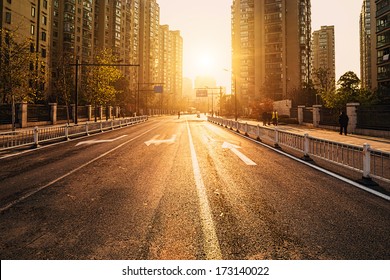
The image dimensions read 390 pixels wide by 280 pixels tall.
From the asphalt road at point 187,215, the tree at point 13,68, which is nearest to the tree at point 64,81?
the tree at point 13,68

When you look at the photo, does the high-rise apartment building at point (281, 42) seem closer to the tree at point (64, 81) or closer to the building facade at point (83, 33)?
the building facade at point (83, 33)

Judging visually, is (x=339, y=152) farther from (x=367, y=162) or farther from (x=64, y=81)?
(x=64, y=81)

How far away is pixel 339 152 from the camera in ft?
35.4

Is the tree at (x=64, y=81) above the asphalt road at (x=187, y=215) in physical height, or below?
above

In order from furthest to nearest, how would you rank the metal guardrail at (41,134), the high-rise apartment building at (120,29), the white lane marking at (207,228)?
the high-rise apartment building at (120,29) < the metal guardrail at (41,134) < the white lane marking at (207,228)

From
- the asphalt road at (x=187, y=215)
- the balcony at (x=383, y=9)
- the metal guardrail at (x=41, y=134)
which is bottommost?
the metal guardrail at (x=41, y=134)

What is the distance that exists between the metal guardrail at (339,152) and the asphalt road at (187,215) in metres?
0.92

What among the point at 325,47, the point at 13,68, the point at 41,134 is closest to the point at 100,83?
the point at 13,68

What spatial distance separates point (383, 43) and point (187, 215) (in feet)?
187

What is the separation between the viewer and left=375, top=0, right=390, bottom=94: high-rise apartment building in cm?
4628

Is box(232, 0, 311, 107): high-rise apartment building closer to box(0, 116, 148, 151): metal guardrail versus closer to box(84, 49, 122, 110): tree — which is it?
box(84, 49, 122, 110): tree

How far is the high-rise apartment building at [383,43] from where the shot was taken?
46.3 metres

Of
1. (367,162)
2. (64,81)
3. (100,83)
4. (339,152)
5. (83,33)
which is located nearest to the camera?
(367,162)

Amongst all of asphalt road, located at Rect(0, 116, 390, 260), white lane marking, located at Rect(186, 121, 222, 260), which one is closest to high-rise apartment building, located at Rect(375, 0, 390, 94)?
asphalt road, located at Rect(0, 116, 390, 260)
